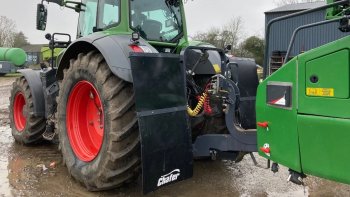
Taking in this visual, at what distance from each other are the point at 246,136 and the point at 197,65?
1014 mm

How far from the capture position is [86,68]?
3.70 metres

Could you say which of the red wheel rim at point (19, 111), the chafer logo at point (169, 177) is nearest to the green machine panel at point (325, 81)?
the chafer logo at point (169, 177)

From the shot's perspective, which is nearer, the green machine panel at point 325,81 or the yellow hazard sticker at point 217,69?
the green machine panel at point 325,81

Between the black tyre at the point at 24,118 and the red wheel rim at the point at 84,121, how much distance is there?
1.67m

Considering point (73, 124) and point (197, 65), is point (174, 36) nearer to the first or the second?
point (197, 65)

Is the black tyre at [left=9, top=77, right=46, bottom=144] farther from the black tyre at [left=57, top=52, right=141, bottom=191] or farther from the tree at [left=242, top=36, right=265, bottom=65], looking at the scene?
the tree at [left=242, top=36, right=265, bottom=65]

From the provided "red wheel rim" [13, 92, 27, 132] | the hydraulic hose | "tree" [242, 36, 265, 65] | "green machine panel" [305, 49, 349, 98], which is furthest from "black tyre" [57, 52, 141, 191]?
"tree" [242, 36, 265, 65]

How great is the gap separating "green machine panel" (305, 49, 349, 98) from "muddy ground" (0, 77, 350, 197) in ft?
3.96

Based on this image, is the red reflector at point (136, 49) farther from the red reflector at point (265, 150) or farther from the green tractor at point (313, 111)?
the red reflector at point (265, 150)

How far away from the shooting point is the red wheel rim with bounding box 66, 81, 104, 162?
408 cm

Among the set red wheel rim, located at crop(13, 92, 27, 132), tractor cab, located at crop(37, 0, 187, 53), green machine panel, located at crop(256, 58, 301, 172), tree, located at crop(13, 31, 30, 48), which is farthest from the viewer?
tree, located at crop(13, 31, 30, 48)

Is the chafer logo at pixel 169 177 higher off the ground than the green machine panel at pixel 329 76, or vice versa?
the green machine panel at pixel 329 76

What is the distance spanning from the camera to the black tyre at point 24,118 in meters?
5.64

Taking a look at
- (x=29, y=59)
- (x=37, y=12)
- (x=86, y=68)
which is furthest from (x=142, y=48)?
(x=29, y=59)
